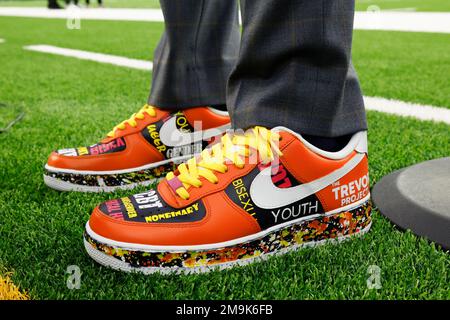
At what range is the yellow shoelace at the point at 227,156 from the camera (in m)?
1.00

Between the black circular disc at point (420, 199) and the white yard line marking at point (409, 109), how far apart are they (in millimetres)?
871

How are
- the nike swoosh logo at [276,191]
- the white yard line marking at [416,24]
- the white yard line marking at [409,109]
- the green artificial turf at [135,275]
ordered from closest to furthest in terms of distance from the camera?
the green artificial turf at [135,275], the nike swoosh logo at [276,191], the white yard line marking at [409,109], the white yard line marking at [416,24]

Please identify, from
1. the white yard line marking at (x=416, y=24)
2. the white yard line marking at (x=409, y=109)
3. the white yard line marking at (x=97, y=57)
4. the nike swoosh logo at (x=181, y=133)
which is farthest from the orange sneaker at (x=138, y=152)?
the white yard line marking at (x=416, y=24)

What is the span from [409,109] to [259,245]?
1.62 metres

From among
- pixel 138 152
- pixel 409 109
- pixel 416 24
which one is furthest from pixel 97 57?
pixel 416 24

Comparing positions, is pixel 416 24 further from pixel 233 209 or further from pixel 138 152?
pixel 233 209

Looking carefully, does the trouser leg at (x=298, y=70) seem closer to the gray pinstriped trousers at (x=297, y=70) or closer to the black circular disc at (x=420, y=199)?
the gray pinstriped trousers at (x=297, y=70)

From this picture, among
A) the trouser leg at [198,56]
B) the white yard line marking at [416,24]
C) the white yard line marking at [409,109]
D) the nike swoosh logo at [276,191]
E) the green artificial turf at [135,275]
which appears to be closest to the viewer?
the green artificial turf at [135,275]

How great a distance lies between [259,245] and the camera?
1.02 metres

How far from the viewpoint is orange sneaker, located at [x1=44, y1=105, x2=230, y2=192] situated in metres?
1.41

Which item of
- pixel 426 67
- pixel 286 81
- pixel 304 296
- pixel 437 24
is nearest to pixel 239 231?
pixel 304 296

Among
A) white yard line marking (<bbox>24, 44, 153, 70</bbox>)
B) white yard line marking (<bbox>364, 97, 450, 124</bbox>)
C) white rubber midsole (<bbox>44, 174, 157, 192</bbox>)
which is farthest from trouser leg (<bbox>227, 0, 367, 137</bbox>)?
white yard line marking (<bbox>24, 44, 153, 70</bbox>)

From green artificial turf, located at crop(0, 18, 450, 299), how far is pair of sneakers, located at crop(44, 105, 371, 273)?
0.10 ft
